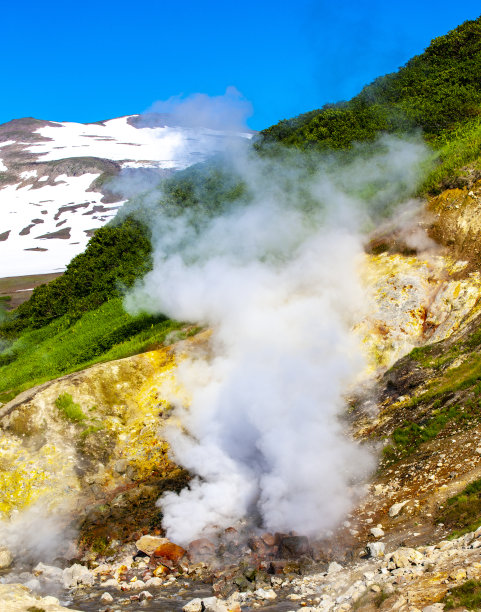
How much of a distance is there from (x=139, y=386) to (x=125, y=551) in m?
3.66

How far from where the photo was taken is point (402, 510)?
670cm

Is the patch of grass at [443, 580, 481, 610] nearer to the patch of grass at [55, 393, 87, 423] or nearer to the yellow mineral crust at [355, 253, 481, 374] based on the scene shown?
the yellow mineral crust at [355, 253, 481, 374]

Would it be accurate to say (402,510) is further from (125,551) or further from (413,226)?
(413,226)

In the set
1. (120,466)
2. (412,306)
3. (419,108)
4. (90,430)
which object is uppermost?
(419,108)

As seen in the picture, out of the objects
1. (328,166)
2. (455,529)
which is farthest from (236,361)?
(328,166)

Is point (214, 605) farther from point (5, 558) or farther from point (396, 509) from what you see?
point (5, 558)

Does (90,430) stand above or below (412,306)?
below

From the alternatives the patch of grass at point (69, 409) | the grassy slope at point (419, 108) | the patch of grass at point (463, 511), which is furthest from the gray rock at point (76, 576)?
the grassy slope at point (419, 108)

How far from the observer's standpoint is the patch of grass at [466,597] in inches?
163

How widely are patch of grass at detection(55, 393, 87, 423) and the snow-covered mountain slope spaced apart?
11665mm

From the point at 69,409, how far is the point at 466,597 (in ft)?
25.8

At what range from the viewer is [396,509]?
6.75m

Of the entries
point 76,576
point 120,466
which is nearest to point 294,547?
point 76,576

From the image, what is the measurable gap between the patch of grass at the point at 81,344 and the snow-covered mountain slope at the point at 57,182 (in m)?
7.48
